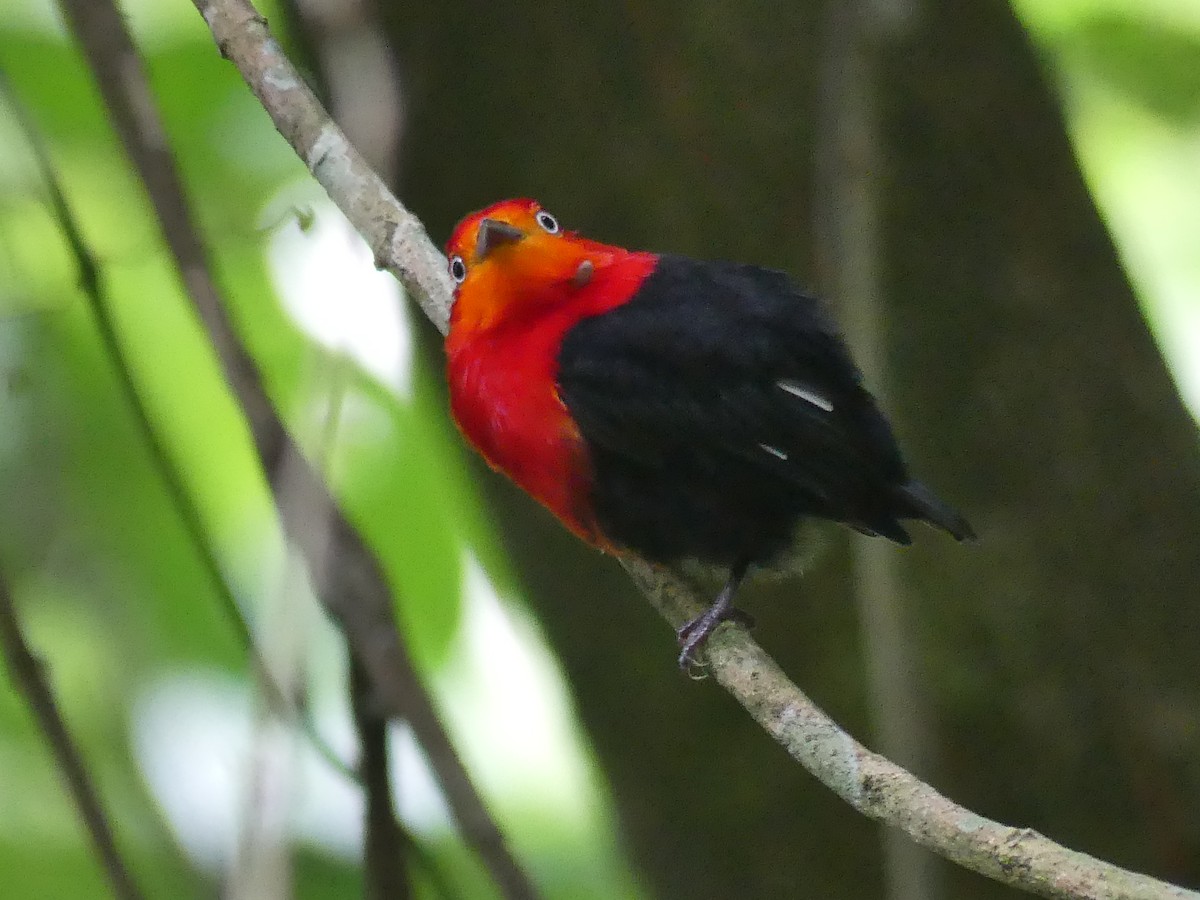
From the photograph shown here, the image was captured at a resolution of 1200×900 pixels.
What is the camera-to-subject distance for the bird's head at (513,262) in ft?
7.92

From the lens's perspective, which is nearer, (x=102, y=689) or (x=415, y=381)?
(x=102, y=689)

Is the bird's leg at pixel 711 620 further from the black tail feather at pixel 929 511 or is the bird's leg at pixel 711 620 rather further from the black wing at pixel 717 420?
the black tail feather at pixel 929 511

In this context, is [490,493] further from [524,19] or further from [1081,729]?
[1081,729]

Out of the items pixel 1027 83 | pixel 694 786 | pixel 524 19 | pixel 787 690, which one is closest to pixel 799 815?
pixel 694 786

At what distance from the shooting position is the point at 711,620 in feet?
7.96

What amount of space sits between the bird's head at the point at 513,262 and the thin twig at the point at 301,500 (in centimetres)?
49

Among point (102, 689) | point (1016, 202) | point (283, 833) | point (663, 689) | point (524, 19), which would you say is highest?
point (524, 19)

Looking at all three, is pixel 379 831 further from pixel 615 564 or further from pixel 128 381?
pixel 615 564

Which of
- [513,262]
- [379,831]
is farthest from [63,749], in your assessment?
[513,262]

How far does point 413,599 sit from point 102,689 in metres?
0.70

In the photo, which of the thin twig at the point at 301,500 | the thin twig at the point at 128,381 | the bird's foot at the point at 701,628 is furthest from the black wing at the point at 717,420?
the thin twig at the point at 128,381

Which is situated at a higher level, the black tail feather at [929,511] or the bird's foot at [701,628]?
the black tail feather at [929,511]

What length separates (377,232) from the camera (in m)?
2.52

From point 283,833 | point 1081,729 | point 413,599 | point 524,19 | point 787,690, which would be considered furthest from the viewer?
point 413,599
